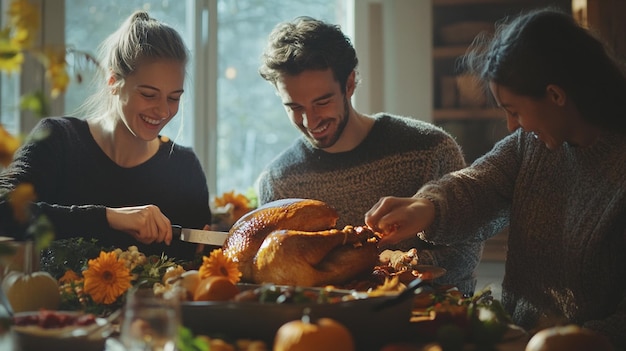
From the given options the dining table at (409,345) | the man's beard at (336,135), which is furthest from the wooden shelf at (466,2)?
the dining table at (409,345)

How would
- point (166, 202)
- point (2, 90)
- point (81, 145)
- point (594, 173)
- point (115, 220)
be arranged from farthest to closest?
1. point (2, 90)
2. point (166, 202)
3. point (81, 145)
4. point (115, 220)
5. point (594, 173)

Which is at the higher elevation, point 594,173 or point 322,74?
point 322,74

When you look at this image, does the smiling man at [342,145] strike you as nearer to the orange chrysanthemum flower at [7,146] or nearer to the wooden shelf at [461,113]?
the wooden shelf at [461,113]

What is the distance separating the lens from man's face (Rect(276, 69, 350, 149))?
7.48 ft

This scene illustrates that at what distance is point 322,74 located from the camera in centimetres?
230

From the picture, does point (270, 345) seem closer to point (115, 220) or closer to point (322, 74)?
point (115, 220)

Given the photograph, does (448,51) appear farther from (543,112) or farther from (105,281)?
(105,281)

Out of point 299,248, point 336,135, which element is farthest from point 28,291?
point 336,135

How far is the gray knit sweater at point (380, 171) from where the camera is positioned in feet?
7.76

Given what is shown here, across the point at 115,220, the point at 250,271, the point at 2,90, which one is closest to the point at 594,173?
the point at 250,271

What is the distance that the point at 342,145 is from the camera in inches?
97.3

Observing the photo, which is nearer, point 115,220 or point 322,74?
point 115,220

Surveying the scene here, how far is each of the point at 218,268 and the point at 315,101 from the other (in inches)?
40.0

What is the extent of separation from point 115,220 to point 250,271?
0.50 metres
